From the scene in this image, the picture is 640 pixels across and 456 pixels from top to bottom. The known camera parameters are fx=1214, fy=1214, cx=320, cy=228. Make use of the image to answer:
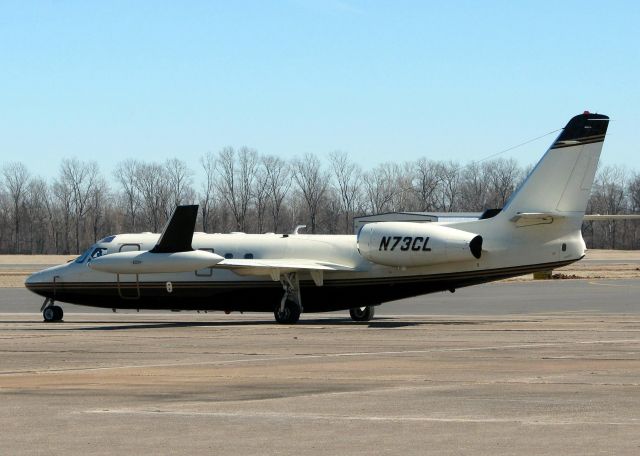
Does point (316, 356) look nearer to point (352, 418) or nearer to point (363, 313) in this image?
point (352, 418)

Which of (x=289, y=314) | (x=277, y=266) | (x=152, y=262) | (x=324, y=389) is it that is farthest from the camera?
(x=289, y=314)

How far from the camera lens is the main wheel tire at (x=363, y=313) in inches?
1551

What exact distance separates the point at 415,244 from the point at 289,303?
14.9 ft

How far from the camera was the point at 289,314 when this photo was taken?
37562mm

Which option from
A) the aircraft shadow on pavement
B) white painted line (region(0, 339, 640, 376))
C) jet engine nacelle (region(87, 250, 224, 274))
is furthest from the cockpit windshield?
white painted line (region(0, 339, 640, 376))

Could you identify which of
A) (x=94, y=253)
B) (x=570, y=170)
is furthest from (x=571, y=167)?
(x=94, y=253)

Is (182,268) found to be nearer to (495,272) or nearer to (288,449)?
(495,272)

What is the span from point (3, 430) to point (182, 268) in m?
23.2

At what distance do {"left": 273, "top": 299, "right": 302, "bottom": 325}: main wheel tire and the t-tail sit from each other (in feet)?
24.8

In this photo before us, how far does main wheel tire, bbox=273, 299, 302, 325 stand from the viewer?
37500mm

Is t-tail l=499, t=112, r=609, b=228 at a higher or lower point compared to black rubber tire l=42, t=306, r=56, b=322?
higher

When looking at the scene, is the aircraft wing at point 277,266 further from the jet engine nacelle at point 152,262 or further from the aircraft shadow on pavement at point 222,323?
the aircraft shadow on pavement at point 222,323

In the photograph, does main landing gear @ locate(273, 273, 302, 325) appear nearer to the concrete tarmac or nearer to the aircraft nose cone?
the concrete tarmac

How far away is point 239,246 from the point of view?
39.1 meters
